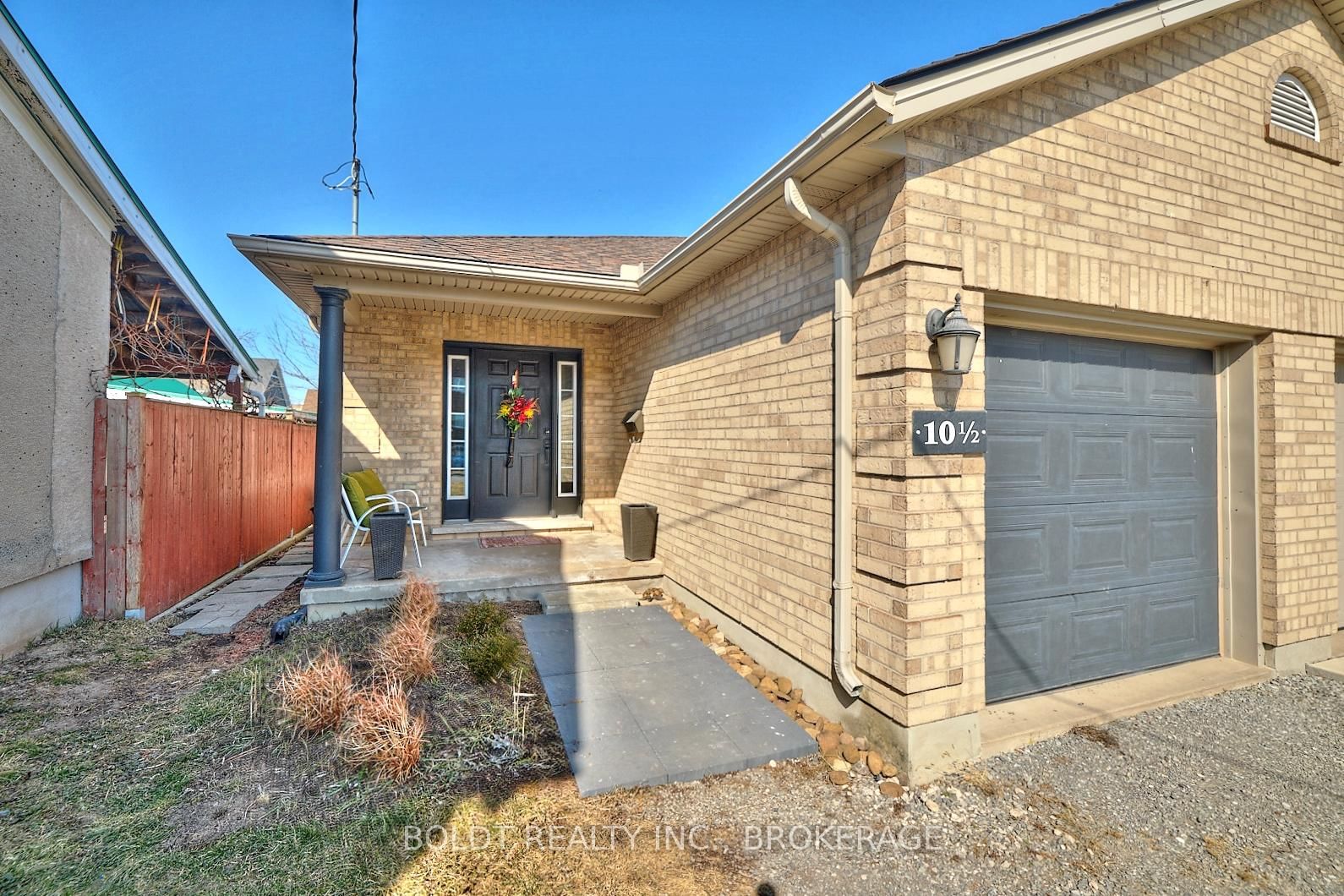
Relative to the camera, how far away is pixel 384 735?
105 inches

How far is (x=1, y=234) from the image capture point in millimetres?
3504

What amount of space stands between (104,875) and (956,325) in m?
3.86

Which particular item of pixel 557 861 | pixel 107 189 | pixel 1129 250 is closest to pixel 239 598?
pixel 107 189

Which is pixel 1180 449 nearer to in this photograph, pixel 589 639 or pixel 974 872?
pixel 974 872

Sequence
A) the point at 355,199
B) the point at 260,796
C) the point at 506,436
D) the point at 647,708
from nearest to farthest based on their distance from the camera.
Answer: the point at 260,796, the point at 647,708, the point at 506,436, the point at 355,199

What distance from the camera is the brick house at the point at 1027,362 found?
9.00 ft

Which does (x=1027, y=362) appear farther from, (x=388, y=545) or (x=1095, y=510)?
(x=388, y=545)

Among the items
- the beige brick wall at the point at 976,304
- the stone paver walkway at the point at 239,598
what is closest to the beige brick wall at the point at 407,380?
the stone paver walkway at the point at 239,598

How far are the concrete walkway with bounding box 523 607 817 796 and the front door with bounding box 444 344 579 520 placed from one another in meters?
2.97

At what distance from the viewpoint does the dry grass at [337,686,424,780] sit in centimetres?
253

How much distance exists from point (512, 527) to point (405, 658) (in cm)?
346

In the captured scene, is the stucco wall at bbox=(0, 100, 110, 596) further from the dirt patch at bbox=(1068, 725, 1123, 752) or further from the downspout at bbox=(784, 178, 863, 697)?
the dirt patch at bbox=(1068, 725, 1123, 752)

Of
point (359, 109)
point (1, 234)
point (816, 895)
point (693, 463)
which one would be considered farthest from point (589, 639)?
point (359, 109)

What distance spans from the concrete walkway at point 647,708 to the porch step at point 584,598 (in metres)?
0.29
